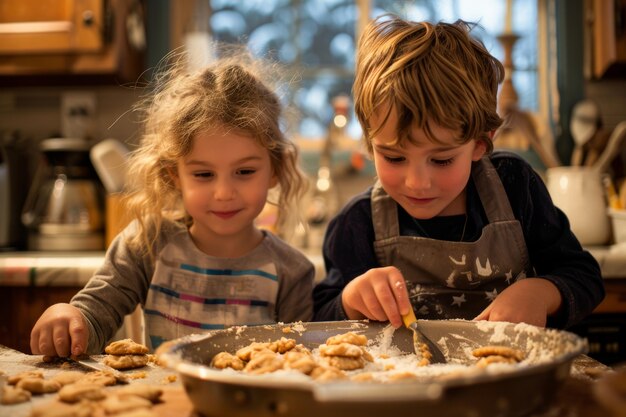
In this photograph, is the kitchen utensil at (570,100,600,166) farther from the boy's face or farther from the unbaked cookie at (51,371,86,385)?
the unbaked cookie at (51,371,86,385)

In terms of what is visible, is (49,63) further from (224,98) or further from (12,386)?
(12,386)

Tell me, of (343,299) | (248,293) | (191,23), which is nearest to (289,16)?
(191,23)

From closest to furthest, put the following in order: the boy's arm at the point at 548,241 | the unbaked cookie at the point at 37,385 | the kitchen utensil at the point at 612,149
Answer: the unbaked cookie at the point at 37,385
the boy's arm at the point at 548,241
the kitchen utensil at the point at 612,149

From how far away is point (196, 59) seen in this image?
2346mm

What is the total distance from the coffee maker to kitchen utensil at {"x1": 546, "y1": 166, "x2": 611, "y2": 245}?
141 centimetres

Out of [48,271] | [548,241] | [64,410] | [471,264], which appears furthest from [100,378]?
[48,271]

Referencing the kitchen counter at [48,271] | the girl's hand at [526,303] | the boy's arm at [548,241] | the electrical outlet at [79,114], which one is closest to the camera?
the girl's hand at [526,303]

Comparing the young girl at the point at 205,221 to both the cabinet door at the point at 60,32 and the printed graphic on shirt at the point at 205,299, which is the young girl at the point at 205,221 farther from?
the cabinet door at the point at 60,32

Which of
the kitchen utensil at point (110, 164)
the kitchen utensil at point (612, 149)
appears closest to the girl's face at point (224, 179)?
the kitchen utensil at point (110, 164)

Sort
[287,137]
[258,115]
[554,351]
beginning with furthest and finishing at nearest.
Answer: [287,137], [258,115], [554,351]

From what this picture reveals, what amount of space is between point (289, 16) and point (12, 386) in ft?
7.13

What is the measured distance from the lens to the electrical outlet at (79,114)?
8.25 feet

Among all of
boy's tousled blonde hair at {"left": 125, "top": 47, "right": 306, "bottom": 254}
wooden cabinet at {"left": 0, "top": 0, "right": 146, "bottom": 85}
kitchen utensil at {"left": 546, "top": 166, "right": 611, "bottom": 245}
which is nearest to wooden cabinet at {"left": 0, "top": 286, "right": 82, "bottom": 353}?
boy's tousled blonde hair at {"left": 125, "top": 47, "right": 306, "bottom": 254}

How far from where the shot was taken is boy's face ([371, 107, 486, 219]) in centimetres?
100
